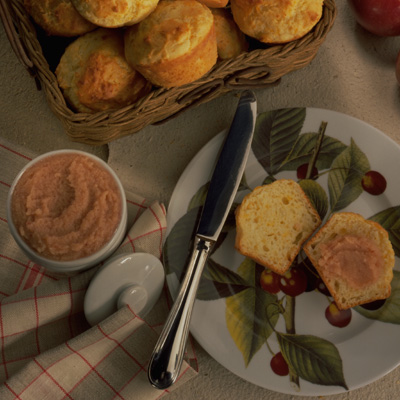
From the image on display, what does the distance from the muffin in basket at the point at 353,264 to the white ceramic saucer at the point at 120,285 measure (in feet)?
1.24

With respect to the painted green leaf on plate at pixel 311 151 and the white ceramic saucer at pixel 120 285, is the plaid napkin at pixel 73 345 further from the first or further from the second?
the painted green leaf on plate at pixel 311 151

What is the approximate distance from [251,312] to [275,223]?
0.22 meters

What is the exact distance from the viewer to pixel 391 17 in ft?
4.10

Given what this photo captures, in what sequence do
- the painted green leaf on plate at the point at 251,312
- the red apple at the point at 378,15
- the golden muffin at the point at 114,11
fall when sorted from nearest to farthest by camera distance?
the golden muffin at the point at 114,11 → the painted green leaf on plate at the point at 251,312 → the red apple at the point at 378,15

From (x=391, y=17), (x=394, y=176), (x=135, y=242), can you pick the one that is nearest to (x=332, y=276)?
(x=394, y=176)

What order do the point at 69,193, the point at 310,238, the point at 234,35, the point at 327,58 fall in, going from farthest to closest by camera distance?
the point at 327,58 < the point at 310,238 < the point at 234,35 < the point at 69,193

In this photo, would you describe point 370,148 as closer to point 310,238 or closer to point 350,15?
point 310,238

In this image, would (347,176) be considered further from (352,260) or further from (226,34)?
(226,34)

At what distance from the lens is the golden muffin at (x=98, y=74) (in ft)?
3.12

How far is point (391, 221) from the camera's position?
3.89 ft

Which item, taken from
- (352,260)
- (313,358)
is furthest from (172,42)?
(313,358)

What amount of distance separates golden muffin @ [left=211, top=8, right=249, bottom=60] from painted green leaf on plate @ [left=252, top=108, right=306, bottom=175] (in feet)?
0.69

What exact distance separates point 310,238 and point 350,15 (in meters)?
0.66

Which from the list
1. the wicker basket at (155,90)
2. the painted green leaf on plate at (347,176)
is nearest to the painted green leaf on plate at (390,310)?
the painted green leaf on plate at (347,176)
